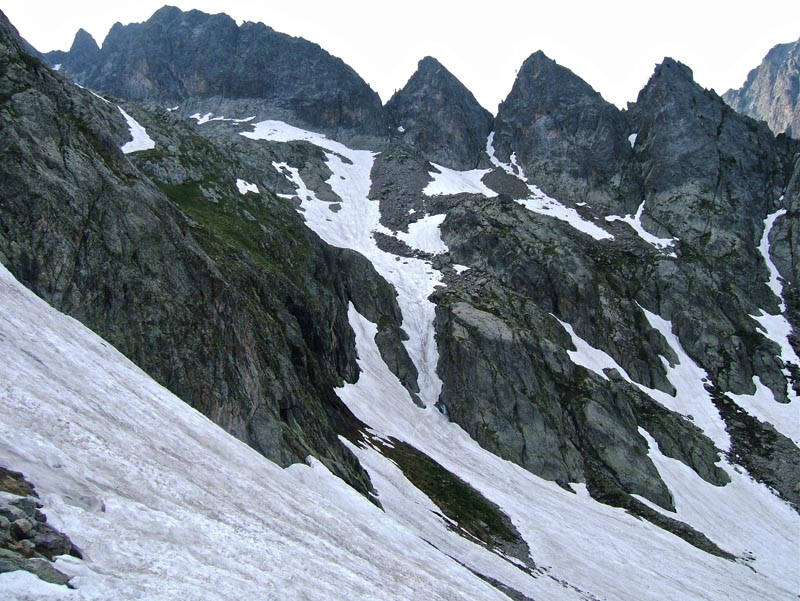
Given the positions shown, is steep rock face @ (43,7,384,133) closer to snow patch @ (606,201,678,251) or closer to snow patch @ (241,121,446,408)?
snow patch @ (241,121,446,408)

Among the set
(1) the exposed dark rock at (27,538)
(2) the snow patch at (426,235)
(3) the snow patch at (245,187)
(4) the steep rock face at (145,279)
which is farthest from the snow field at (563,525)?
(2) the snow patch at (426,235)

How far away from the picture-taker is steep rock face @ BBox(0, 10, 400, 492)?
27.8m

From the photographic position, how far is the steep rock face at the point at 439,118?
14800 cm

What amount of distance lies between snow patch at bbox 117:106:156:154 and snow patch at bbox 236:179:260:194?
38.3ft

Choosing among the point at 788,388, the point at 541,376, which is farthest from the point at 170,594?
the point at 788,388

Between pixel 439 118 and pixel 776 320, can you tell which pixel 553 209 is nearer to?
pixel 776 320

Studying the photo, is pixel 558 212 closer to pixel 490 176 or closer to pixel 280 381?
pixel 490 176

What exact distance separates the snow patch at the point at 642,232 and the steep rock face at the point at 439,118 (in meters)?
42.4

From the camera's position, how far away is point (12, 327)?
18094 millimetres

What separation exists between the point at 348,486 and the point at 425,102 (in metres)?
147

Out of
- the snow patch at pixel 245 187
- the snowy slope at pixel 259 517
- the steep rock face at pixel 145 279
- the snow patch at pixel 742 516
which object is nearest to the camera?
the snowy slope at pixel 259 517

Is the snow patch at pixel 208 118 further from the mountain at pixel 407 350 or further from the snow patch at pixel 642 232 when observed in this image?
the snow patch at pixel 642 232

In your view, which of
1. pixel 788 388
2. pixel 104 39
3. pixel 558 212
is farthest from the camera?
pixel 104 39

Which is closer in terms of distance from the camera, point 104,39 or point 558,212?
point 558,212
